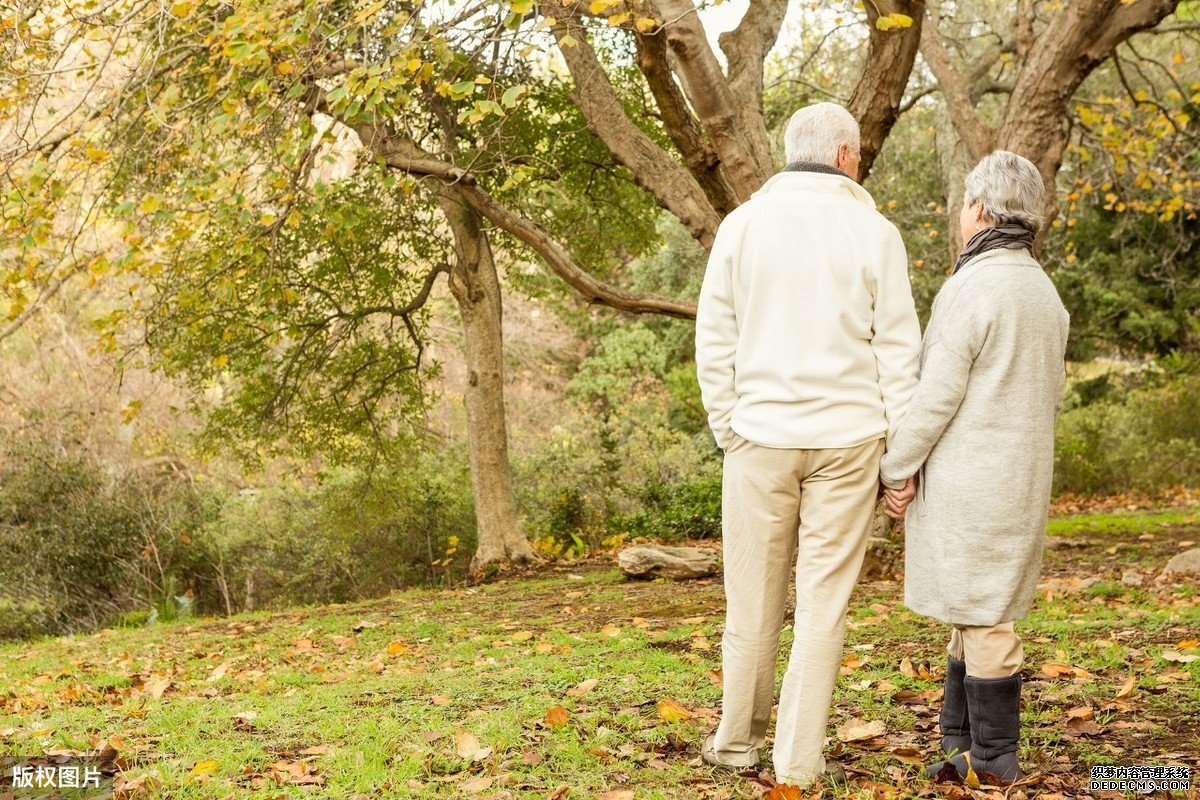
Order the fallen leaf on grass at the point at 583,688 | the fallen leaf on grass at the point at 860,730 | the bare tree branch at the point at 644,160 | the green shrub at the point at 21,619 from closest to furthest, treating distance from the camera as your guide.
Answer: the fallen leaf on grass at the point at 860,730
the fallen leaf on grass at the point at 583,688
the bare tree branch at the point at 644,160
the green shrub at the point at 21,619

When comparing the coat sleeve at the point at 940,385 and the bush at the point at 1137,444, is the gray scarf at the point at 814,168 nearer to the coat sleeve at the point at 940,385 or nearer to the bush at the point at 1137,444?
the coat sleeve at the point at 940,385

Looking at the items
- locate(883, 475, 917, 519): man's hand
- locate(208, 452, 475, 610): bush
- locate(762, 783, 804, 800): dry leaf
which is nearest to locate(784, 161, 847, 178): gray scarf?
locate(883, 475, 917, 519): man's hand

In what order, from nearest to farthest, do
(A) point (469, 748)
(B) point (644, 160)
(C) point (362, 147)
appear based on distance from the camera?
(A) point (469, 748), (B) point (644, 160), (C) point (362, 147)

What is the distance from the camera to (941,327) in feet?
10.1

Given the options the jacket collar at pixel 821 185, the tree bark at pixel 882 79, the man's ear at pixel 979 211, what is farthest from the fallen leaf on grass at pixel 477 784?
the tree bark at pixel 882 79

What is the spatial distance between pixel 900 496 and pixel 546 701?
1.89 m

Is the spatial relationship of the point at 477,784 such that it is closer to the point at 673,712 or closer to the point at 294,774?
the point at 294,774

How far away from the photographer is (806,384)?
3033 mm

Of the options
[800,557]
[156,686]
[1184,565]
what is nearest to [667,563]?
[1184,565]

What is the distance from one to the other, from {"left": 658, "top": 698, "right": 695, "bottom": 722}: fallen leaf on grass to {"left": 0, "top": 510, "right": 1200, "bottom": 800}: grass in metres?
0.01

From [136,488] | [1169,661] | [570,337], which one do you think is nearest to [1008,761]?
[1169,661]

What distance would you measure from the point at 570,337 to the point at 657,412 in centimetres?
454

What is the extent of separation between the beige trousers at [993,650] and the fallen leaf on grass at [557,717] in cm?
153

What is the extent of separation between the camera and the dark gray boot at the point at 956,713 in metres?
3.34
